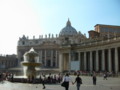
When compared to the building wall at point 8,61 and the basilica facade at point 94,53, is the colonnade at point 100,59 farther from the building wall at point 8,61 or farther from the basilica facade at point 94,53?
the building wall at point 8,61

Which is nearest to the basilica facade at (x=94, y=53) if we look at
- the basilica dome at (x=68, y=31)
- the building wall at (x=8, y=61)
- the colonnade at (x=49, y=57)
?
the colonnade at (x=49, y=57)

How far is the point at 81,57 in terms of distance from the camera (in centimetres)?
8250

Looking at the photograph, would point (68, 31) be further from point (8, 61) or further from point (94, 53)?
point (94, 53)

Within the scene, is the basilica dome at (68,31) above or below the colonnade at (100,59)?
above

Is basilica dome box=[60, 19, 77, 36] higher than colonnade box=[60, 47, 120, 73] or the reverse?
higher

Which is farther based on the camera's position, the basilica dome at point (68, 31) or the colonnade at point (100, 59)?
the basilica dome at point (68, 31)

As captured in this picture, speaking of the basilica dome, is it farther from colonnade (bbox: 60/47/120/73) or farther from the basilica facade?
colonnade (bbox: 60/47/120/73)

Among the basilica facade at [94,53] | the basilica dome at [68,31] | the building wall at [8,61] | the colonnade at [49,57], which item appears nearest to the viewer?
the basilica facade at [94,53]

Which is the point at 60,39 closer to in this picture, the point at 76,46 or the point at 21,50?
the point at 21,50

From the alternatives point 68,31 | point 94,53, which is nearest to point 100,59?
point 94,53

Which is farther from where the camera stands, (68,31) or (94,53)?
(68,31)

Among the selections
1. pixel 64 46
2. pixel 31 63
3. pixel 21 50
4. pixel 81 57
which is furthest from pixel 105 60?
pixel 21 50

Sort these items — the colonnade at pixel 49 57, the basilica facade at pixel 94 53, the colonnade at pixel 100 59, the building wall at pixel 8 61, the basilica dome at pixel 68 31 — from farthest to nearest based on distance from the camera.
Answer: the basilica dome at pixel 68 31
the building wall at pixel 8 61
the colonnade at pixel 49 57
the basilica facade at pixel 94 53
the colonnade at pixel 100 59

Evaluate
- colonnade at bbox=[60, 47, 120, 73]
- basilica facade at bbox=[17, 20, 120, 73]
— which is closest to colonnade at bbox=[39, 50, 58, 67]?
basilica facade at bbox=[17, 20, 120, 73]
